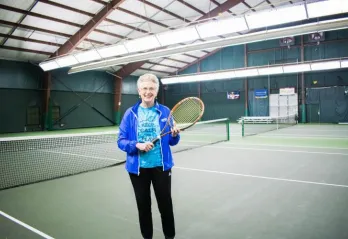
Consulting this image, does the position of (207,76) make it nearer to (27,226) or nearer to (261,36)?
(261,36)

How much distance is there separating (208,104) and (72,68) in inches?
559

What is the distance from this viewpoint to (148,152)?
2.51m

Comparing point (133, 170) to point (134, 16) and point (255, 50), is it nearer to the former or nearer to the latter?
point (134, 16)

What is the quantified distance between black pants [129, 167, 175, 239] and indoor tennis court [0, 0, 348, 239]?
0.26m

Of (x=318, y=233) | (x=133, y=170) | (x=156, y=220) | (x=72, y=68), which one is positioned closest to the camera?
(x=133, y=170)

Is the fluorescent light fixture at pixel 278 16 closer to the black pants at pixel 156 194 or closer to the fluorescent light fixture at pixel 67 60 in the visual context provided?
the black pants at pixel 156 194

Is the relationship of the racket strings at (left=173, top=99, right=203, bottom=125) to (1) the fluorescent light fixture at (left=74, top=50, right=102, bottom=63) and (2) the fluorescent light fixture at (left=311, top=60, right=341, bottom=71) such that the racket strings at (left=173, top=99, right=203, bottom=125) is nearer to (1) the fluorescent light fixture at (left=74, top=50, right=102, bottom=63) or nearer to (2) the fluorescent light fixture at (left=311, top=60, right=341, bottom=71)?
(1) the fluorescent light fixture at (left=74, top=50, right=102, bottom=63)

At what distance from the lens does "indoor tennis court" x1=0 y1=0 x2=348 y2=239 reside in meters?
3.46

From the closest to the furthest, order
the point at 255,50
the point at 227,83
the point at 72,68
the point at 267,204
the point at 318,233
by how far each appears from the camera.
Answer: the point at 318,233 → the point at 267,204 → the point at 72,68 → the point at 255,50 → the point at 227,83

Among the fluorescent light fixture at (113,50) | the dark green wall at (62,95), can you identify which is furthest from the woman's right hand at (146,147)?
the dark green wall at (62,95)

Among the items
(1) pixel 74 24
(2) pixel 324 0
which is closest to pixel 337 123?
(2) pixel 324 0

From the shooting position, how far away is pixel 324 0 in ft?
29.3

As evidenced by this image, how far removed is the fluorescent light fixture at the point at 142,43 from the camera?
12491 millimetres

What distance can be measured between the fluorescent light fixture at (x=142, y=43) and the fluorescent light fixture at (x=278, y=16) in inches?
174
